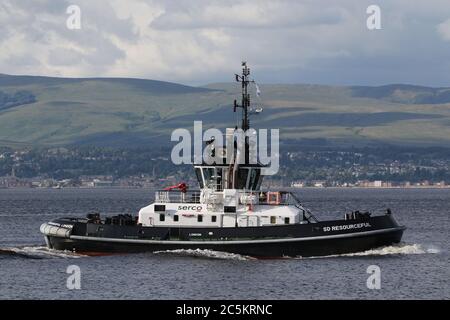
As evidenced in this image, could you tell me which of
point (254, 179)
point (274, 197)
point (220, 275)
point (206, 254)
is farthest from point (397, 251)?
point (220, 275)

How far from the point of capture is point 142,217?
199 feet

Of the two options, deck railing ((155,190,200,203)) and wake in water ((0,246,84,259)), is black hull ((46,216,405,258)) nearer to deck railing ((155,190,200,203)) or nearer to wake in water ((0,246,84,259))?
wake in water ((0,246,84,259))

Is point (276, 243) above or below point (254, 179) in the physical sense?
below

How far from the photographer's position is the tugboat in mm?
58219

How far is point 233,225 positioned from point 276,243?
2616 millimetres

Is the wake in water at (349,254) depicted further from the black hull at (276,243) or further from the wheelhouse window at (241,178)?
the wheelhouse window at (241,178)

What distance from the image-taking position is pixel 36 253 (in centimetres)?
6209

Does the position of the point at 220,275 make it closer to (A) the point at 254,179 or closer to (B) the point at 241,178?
(B) the point at 241,178

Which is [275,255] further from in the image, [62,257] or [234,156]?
[62,257]

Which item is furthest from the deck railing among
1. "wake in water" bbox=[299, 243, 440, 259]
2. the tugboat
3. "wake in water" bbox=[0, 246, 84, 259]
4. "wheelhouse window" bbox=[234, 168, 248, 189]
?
"wake in water" bbox=[299, 243, 440, 259]

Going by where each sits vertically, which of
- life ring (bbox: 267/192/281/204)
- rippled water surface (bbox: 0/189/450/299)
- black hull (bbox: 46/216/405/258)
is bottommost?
rippled water surface (bbox: 0/189/450/299)

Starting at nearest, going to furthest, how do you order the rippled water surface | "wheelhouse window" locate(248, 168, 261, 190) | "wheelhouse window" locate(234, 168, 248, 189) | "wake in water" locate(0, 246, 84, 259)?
the rippled water surface
"wheelhouse window" locate(234, 168, 248, 189)
"wheelhouse window" locate(248, 168, 261, 190)
"wake in water" locate(0, 246, 84, 259)
